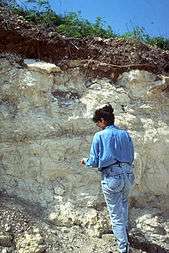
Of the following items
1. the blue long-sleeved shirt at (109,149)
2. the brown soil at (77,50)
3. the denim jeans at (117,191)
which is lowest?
the denim jeans at (117,191)

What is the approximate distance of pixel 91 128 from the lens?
26.3ft

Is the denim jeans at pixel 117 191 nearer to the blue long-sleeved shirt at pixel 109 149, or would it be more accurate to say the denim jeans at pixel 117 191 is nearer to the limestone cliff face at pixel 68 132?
the blue long-sleeved shirt at pixel 109 149

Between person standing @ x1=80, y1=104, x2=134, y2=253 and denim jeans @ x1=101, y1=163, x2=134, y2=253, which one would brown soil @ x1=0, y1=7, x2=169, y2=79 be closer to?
person standing @ x1=80, y1=104, x2=134, y2=253

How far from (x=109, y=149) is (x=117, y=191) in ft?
1.77

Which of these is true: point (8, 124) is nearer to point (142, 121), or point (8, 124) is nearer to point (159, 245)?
point (142, 121)

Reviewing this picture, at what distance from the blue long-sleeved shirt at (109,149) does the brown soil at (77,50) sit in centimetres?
250

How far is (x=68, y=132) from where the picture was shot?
795cm

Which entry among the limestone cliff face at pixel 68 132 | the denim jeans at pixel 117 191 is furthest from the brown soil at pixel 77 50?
the denim jeans at pixel 117 191

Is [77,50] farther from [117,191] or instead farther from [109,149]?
[117,191]

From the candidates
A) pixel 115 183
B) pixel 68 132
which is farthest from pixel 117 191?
pixel 68 132

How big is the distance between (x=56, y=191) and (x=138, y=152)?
1525 mm

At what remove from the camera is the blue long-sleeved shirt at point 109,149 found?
6.25 m

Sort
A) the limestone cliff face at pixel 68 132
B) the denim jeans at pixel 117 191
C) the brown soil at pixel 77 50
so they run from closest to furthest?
1. the denim jeans at pixel 117 191
2. the limestone cliff face at pixel 68 132
3. the brown soil at pixel 77 50

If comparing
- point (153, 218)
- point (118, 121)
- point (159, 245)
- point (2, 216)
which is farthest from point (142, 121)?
point (2, 216)
